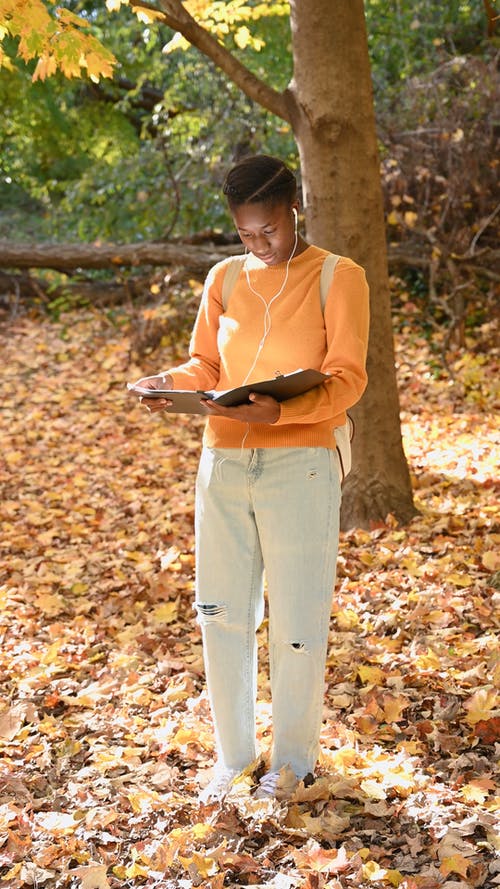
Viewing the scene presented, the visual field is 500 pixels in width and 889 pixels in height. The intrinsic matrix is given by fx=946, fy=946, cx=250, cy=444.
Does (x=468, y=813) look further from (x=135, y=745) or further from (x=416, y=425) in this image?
(x=416, y=425)

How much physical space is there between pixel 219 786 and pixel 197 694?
0.97m

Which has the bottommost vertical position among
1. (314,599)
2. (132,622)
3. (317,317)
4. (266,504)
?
(132,622)

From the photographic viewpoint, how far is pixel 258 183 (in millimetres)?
2658

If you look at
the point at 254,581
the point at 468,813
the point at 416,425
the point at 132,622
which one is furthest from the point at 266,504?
the point at 416,425

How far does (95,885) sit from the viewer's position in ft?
8.80

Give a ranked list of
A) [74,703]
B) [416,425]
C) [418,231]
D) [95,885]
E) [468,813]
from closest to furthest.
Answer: [95,885]
[468,813]
[74,703]
[416,425]
[418,231]

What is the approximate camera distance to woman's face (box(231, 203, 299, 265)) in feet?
8.79

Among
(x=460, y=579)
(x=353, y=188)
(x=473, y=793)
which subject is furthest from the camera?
(x=353, y=188)

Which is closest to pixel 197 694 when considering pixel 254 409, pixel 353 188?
pixel 254 409

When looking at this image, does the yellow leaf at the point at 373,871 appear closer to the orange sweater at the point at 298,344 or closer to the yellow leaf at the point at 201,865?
the yellow leaf at the point at 201,865

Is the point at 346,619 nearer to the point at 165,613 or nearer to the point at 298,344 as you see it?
the point at 165,613

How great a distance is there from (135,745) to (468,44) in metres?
9.53

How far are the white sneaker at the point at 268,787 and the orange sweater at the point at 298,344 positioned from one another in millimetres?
1068

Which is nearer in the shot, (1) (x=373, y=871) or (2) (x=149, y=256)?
(1) (x=373, y=871)
